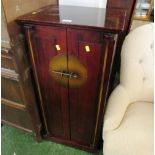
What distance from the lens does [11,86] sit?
122 cm

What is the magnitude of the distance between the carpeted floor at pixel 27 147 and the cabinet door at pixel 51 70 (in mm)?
160

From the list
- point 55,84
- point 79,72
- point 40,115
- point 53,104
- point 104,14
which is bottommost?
point 40,115

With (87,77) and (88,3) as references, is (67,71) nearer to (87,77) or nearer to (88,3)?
(87,77)

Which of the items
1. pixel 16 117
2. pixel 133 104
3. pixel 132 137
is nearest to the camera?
pixel 132 137

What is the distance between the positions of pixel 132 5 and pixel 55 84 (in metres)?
0.79

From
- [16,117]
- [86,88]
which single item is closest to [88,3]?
[86,88]

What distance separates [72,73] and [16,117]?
73 centimetres

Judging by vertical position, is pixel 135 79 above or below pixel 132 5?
below

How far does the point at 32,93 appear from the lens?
1.26 metres

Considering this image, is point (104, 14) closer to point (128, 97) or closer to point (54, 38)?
point (54, 38)

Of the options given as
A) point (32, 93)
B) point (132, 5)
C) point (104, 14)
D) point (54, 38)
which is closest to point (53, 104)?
point (32, 93)

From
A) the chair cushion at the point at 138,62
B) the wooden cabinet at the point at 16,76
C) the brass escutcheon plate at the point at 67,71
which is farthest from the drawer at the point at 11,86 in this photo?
the chair cushion at the point at 138,62

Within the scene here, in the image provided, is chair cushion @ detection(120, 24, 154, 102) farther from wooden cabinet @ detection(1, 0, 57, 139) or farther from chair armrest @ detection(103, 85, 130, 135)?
wooden cabinet @ detection(1, 0, 57, 139)

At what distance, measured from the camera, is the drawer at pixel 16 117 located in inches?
54.5
